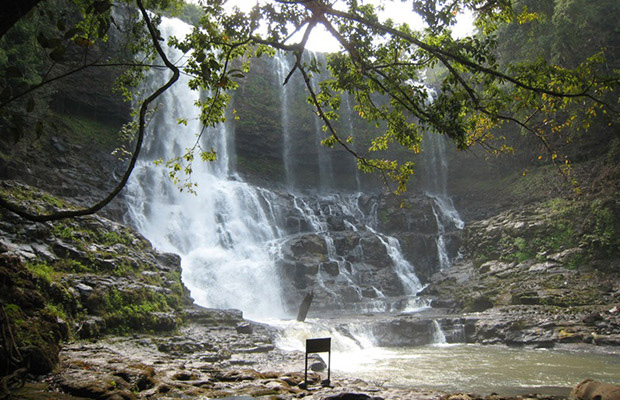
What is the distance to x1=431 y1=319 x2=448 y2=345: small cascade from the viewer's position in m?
14.3

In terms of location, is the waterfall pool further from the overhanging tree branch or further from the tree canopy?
the overhanging tree branch

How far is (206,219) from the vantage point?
2302 centimetres

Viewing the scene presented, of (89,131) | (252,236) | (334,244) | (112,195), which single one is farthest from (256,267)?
(112,195)

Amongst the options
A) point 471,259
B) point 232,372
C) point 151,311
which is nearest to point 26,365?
point 232,372

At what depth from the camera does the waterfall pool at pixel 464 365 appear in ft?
26.1

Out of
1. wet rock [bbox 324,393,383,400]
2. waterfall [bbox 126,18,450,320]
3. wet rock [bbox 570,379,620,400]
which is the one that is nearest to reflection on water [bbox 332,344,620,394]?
wet rock [bbox 570,379,620,400]

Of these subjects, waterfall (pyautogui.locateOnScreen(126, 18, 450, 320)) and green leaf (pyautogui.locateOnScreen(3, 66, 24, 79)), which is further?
waterfall (pyautogui.locateOnScreen(126, 18, 450, 320))

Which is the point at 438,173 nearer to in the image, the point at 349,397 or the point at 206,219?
the point at 206,219

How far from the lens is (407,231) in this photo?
26812mm

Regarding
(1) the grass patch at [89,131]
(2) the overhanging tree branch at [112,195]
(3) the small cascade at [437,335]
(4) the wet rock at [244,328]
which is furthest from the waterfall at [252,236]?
(2) the overhanging tree branch at [112,195]

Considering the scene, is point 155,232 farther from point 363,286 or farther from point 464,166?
point 464,166

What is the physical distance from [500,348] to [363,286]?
9.25 meters

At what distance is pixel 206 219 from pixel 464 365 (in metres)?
16.5

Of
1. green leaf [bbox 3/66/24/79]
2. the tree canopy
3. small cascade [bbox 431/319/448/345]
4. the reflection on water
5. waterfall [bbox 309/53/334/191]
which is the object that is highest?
waterfall [bbox 309/53/334/191]
